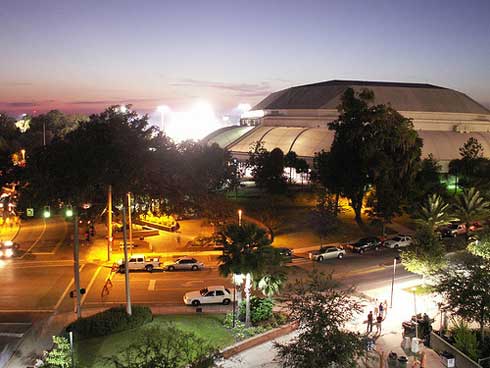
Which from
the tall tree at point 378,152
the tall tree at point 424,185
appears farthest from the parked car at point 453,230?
the tall tree at point 378,152

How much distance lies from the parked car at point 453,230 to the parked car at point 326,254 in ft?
46.2

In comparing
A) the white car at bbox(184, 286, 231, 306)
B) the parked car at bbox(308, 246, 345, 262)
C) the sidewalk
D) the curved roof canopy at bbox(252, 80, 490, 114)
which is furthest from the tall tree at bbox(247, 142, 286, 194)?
the white car at bbox(184, 286, 231, 306)

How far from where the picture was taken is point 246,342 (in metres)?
25.3

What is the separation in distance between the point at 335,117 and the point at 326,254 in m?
55.4

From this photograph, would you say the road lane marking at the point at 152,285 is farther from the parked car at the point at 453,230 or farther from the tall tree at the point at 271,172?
the tall tree at the point at 271,172

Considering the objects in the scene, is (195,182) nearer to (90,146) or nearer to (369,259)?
(90,146)

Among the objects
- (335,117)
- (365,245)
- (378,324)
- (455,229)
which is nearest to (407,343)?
(378,324)

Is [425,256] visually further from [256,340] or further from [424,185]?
[424,185]

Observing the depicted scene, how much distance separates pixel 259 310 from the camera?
92.6 ft

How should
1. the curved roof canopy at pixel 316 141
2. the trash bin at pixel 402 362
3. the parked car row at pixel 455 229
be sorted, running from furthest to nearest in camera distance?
the curved roof canopy at pixel 316 141, the parked car row at pixel 455 229, the trash bin at pixel 402 362

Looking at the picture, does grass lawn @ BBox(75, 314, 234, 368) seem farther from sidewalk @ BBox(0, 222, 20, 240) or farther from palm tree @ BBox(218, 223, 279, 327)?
sidewalk @ BBox(0, 222, 20, 240)

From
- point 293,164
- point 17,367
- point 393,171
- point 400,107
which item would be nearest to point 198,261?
point 17,367

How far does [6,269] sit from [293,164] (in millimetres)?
45257

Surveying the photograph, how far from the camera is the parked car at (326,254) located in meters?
43.8
